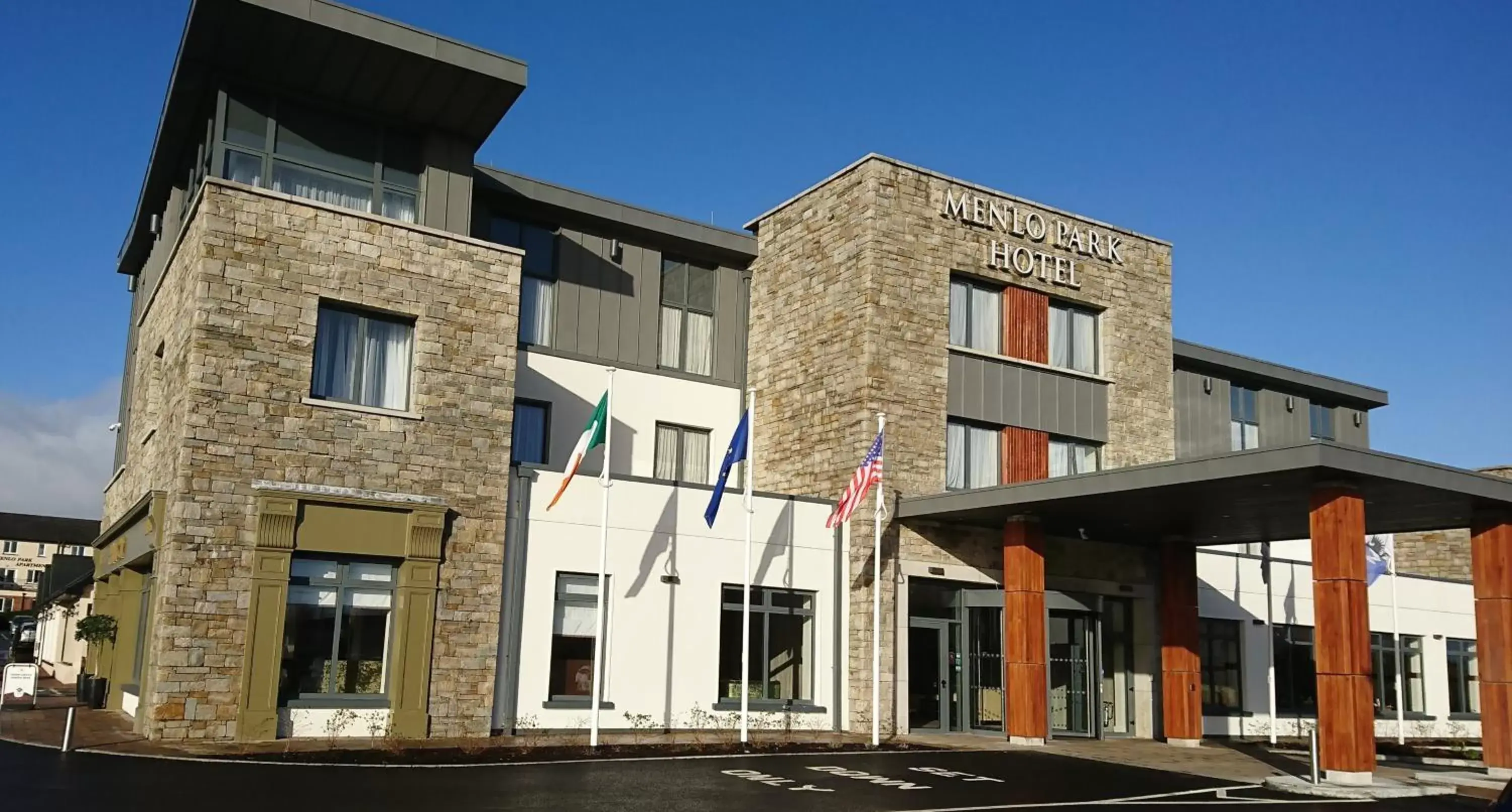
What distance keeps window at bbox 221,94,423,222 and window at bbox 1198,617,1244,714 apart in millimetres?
19269

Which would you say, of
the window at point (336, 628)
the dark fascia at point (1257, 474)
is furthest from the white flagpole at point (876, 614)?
the window at point (336, 628)

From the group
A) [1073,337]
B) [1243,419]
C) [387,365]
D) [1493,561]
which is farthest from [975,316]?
[1243,419]

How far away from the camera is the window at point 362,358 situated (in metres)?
20.3

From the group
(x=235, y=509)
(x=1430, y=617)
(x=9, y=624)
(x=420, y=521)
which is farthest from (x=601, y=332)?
(x=9, y=624)

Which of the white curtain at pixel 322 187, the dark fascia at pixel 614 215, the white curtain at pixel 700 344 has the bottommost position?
the white curtain at pixel 700 344

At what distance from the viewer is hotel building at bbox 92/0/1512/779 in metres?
19.0

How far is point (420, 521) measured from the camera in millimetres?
20203

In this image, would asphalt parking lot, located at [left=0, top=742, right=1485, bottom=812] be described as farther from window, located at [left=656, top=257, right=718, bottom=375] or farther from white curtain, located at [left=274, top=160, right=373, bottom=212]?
window, located at [left=656, top=257, right=718, bottom=375]

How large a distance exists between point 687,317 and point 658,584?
21.6 feet

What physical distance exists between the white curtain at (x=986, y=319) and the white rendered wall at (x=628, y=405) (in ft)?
15.1

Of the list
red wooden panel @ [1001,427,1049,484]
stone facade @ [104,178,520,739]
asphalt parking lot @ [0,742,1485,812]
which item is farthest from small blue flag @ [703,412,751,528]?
red wooden panel @ [1001,427,1049,484]

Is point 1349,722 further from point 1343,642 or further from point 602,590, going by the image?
point 602,590

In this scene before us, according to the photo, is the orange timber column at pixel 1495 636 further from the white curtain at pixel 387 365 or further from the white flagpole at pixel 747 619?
the white curtain at pixel 387 365

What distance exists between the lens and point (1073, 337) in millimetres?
27484
